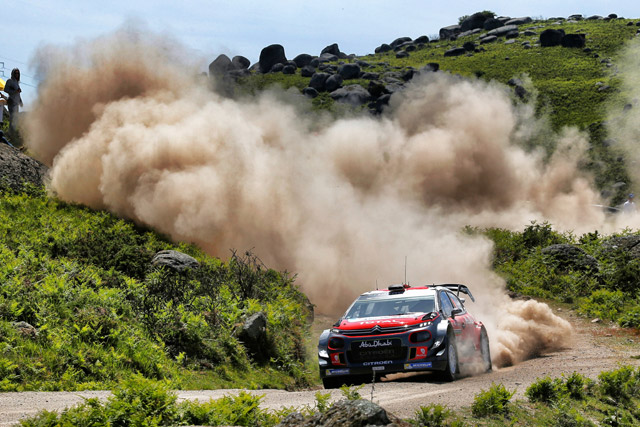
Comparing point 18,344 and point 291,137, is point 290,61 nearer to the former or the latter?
point 291,137

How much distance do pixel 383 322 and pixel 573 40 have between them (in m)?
89.0

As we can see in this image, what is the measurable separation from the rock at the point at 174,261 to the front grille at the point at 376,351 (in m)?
8.36

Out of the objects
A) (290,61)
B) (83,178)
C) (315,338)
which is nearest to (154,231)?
(83,178)

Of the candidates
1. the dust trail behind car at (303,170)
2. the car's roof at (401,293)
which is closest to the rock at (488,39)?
the dust trail behind car at (303,170)

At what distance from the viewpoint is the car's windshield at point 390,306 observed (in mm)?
12557

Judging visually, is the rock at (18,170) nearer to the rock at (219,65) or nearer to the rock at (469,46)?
the rock at (219,65)

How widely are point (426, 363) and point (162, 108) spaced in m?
17.1

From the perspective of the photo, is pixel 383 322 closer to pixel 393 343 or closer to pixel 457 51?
pixel 393 343

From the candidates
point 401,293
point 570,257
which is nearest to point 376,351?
point 401,293

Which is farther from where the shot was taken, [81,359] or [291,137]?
[291,137]

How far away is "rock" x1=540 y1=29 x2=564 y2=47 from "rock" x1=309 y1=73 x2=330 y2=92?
31153mm

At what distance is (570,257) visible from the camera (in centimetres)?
2666

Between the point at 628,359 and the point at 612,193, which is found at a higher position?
the point at 628,359

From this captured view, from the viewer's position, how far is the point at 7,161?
24109mm
